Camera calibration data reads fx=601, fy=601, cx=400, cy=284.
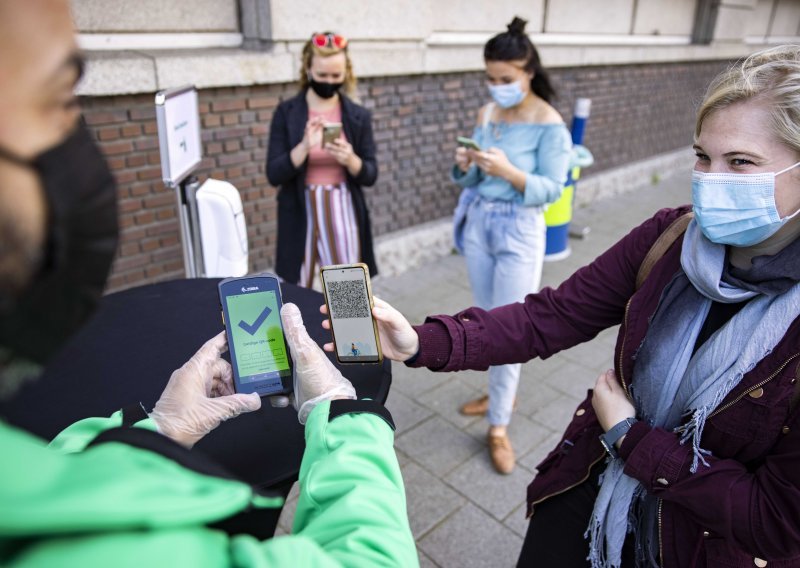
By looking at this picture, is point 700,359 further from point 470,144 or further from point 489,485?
point 470,144

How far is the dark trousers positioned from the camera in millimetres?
1660

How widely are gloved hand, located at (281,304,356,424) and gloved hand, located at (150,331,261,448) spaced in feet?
0.44

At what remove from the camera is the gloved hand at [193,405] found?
1239mm

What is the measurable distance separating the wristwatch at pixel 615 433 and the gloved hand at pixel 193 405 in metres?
0.86

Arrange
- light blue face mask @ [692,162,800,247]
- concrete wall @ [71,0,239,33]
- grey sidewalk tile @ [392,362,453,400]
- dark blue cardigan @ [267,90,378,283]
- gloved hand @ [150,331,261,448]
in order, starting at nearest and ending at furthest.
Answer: gloved hand @ [150,331,261,448], light blue face mask @ [692,162,800,247], dark blue cardigan @ [267,90,378,283], concrete wall @ [71,0,239,33], grey sidewalk tile @ [392,362,453,400]

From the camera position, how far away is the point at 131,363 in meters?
1.91

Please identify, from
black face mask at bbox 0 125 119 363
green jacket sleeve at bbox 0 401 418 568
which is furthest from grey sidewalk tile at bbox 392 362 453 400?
black face mask at bbox 0 125 119 363

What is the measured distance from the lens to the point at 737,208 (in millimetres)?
1350

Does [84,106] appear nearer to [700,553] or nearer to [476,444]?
[476,444]

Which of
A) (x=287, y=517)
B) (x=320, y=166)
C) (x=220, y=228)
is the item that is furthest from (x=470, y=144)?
(x=287, y=517)

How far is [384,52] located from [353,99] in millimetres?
1474

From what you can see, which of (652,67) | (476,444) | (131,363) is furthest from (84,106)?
A: (652,67)

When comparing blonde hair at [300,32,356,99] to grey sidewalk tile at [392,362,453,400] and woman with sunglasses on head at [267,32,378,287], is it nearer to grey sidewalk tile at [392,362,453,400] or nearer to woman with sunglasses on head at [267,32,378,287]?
woman with sunglasses on head at [267,32,378,287]

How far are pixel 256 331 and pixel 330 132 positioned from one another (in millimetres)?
1784
